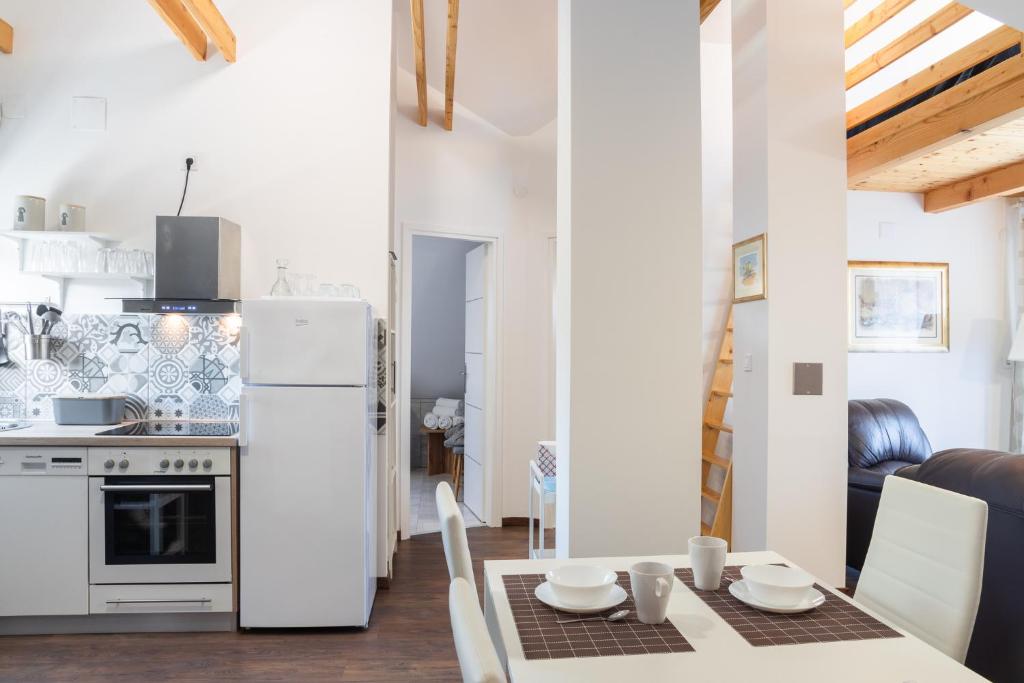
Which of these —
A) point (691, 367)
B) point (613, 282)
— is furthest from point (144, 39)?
point (691, 367)

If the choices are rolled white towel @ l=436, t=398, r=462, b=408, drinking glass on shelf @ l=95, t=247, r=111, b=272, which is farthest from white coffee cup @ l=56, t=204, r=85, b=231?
rolled white towel @ l=436, t=398, r=462, b=408

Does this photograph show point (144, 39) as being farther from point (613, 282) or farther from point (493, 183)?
point (613, 282)

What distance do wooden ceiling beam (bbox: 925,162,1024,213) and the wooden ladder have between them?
202 cm

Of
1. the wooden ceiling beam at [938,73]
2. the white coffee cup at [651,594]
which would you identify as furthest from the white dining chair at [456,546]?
the wooden ceiling beam at [938,73]

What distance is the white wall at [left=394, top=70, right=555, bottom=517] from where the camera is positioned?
491 cm

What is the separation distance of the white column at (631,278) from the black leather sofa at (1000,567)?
90 centimetres

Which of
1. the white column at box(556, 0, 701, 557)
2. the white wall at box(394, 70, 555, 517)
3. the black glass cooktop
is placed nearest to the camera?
the white column at box(556, 0, 701, 557)

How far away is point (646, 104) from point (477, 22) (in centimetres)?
190

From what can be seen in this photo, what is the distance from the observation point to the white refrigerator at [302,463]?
3115mm

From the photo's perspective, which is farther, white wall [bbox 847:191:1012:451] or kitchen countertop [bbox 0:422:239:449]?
white wall [bbox 847:191:1012:451]

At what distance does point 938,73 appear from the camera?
3.72 m

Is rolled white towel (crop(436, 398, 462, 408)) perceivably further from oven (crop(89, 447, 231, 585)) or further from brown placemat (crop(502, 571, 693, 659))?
brown placemat (crop(502, 571, 693, 659))

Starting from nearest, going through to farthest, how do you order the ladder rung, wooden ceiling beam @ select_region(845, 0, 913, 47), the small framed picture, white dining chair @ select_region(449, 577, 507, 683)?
Answer: white dining chair @ select_region(449, 577, 507, 683), the small framed picture, wooden ceiling beam @ select_region(845, 0, 913, 47), the ladder rung

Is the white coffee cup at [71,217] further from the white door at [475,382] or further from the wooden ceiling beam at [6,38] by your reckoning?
the white door at [475,382]
